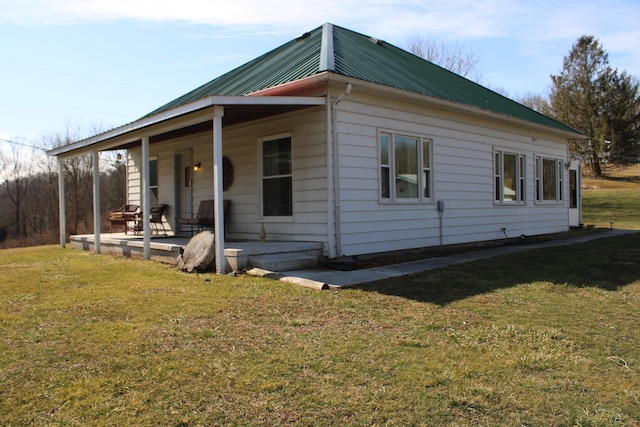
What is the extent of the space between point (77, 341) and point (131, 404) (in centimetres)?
150

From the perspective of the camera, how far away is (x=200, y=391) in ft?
9.45

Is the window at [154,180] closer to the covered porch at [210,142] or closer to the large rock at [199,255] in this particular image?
the covered porch at [210,142]

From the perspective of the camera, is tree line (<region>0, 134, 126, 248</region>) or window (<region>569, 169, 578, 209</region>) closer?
window (<region>569, 169, 578, 209</region>)

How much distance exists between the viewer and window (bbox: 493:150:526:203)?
11945 mm

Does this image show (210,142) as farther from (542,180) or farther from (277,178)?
(542,180)

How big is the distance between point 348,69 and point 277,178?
92.8 inches

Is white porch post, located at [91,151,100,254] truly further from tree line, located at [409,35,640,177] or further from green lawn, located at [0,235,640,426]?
tree line, located at [409,35,640,177]

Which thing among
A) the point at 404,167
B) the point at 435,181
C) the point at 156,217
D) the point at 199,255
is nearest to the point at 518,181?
the point at 435,181

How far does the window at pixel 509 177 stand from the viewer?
11.9 metres

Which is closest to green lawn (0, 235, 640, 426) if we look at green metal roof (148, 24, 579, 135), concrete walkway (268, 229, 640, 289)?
concrete walkway (268, 229, 640, 289)

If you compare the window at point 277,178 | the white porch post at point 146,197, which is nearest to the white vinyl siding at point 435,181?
the window at point 277,178

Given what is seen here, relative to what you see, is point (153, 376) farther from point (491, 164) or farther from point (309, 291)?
point (491, 164)

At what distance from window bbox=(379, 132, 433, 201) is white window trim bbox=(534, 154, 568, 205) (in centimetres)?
532

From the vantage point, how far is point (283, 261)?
7.14m
